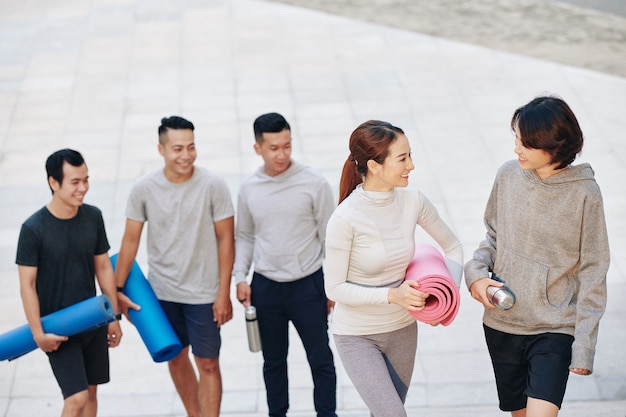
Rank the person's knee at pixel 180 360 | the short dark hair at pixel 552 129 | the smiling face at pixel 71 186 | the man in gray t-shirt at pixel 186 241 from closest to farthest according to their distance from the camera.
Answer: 1. the short dark hair at pixel 552 129
2. the smiling face at pixel 71 186
3. the man in gray t-shirt at pixel 186 241
4. the person's knee at pixel 180 360

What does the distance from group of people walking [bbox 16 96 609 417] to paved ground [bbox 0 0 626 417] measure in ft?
2.85

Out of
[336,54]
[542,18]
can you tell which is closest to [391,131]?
[336,54]

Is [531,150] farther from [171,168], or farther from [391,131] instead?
[171,168]

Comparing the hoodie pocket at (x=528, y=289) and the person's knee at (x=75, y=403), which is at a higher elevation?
the hoodie pocket at (x=528, y=289)

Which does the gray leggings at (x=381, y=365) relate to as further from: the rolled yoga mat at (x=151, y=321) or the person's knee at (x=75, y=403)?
the person's knee at (x=75, y=403)

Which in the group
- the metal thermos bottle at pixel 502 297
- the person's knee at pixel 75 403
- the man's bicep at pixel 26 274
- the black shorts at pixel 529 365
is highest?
the man's bicep at pixel 26 274

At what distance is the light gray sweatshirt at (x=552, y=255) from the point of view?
146 inches

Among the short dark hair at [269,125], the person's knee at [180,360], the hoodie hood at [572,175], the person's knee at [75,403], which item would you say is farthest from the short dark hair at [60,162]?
the hoodie hood at [572,175]

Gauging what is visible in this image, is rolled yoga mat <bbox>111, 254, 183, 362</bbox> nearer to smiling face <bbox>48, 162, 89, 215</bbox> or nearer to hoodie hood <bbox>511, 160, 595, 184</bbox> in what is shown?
smiling face <bbox>48, 162, 89, 215</bbox>

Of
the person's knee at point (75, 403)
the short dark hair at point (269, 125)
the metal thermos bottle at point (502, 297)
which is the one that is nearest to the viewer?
the metal thermos bottle at point (502, 297)

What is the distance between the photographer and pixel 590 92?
1058cm

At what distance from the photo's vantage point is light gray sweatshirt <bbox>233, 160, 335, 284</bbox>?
489 centimetres

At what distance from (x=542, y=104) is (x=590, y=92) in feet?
24.1

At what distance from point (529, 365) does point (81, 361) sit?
2251 millimetres
